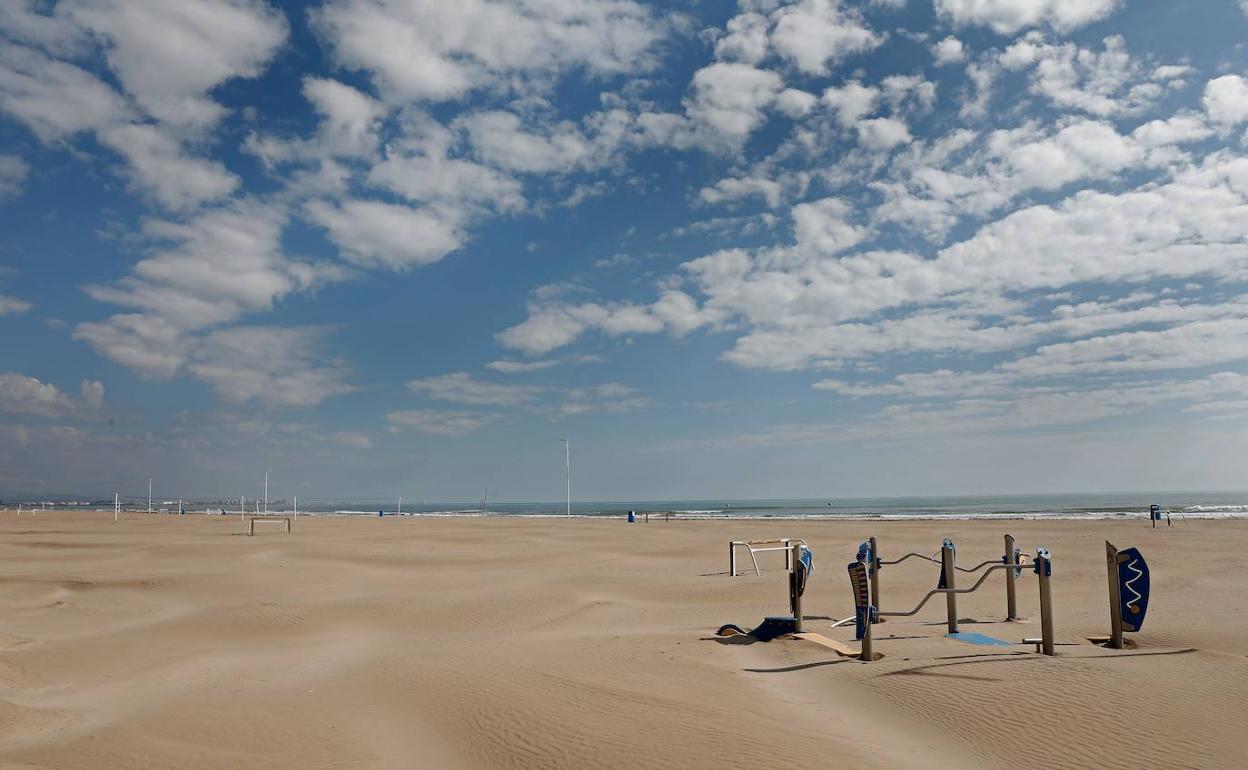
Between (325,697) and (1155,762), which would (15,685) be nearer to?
(325,697)

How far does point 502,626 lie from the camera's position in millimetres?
16156

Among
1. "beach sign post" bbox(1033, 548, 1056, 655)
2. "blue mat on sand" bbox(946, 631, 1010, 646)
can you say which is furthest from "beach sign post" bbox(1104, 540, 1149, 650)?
"blue mat on sand" bbox(946, 631, 1010, 646)

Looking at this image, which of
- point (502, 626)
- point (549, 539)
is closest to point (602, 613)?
point (502, 626)

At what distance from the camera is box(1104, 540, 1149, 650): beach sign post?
38.0 feet

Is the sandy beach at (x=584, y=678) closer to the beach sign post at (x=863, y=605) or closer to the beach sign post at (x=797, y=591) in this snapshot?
the beach sign post at (x=863, y=605)

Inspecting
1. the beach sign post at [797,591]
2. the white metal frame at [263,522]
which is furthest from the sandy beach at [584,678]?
the white metal frame at [263,522]

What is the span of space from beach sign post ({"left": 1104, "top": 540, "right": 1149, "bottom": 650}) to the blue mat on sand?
A: 158 centimetres

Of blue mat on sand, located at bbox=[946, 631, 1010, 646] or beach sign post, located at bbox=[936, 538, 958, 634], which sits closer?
blue mat on sand, located at bbox=[946, 631, 1010, 646]

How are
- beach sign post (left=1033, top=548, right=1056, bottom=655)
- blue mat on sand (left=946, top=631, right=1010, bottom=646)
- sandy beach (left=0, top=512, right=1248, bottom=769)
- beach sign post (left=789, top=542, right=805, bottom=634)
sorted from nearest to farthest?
sandy beach (left=0, top=512, right=1248, bottom=769), beach sign post (left=1033, top=548, right=1056, bottom=655), blue mat on sand (left=946, top=631, right=1010, bottom=646), beach sign post (left=789, top=542, right=805, bottom=634)

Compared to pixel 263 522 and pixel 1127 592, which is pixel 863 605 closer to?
pixel 1127 592

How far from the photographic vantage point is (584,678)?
10.7 meters

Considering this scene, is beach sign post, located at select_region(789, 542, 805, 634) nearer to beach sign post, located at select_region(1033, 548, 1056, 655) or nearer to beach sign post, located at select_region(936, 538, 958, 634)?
beach sign post, located at select_region(936, 538, 958, 634)

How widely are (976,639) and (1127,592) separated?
7.60 ft

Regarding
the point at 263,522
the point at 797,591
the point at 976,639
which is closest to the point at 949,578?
the point at 976,639
